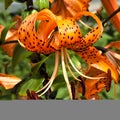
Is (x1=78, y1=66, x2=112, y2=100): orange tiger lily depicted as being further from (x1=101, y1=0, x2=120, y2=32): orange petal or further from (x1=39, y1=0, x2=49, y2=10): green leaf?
(x1=39, y1=0, x2=49, y2=10): green leaf

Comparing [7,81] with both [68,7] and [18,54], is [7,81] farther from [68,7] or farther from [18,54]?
[68,7]

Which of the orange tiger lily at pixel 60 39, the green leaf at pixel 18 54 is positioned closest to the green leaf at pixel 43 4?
the orange tiger lily at pixel 60 39

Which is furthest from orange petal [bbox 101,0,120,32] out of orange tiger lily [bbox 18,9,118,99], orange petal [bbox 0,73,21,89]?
orange petal [bbox 0,73,21,89]

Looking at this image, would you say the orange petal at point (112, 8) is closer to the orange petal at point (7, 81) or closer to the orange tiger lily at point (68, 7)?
the orange tiger lily at point (68, 7)

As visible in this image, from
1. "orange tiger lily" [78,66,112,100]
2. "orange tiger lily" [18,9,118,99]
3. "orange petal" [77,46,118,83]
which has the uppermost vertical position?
"orange tiger lily" [18,9,118,99]

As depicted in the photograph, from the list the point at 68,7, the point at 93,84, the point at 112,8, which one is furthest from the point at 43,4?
the point at 93,84
